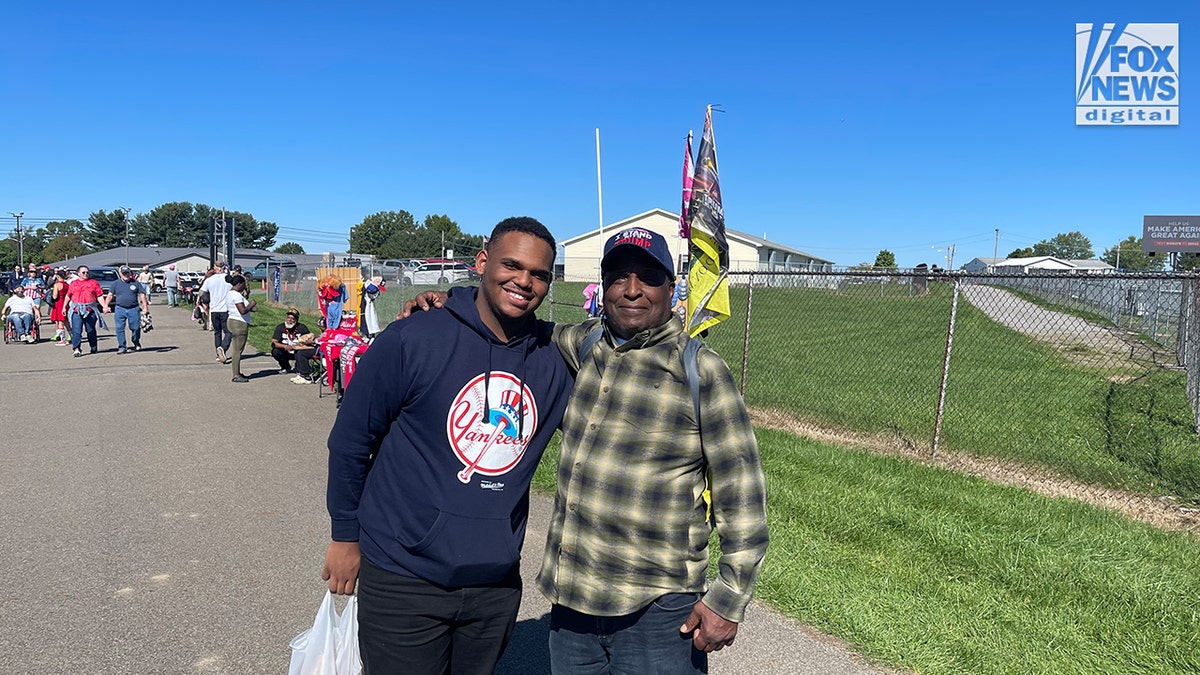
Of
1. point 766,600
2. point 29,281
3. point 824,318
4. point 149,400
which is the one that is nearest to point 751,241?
point 824,318

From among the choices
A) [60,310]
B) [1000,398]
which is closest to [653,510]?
[1000,398]

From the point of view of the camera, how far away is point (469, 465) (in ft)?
7.23

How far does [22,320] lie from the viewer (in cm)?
1777

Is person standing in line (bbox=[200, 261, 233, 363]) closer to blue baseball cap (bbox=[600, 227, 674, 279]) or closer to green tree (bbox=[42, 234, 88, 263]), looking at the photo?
Result: blue baseball cap (bbox=[600, 227, 674, 279])

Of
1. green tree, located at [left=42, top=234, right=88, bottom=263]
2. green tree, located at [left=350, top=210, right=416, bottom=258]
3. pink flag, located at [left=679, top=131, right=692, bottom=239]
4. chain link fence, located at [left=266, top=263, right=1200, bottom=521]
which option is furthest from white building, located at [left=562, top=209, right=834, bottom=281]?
green tree, located at [left=42, top=234, right=88, bottom=263]

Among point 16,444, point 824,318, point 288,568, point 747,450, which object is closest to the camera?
point 747,450

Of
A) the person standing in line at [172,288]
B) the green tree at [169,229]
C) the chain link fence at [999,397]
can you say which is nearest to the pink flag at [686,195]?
the chain link fence at [999,397]

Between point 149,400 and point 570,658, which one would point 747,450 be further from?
point 149,400

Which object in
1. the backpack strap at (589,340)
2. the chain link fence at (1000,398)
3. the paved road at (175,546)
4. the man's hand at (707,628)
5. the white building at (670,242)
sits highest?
the white building at (670,242)

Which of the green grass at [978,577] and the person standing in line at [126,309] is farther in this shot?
the person standing in line at [126,309]

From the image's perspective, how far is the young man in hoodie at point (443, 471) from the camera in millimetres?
2164

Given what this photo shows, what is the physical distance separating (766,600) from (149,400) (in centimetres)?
890

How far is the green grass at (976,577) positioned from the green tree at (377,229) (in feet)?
428

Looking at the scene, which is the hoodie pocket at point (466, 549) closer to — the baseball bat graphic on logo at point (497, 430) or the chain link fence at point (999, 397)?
the baseball bat graphic on logo at point (497, 430)
